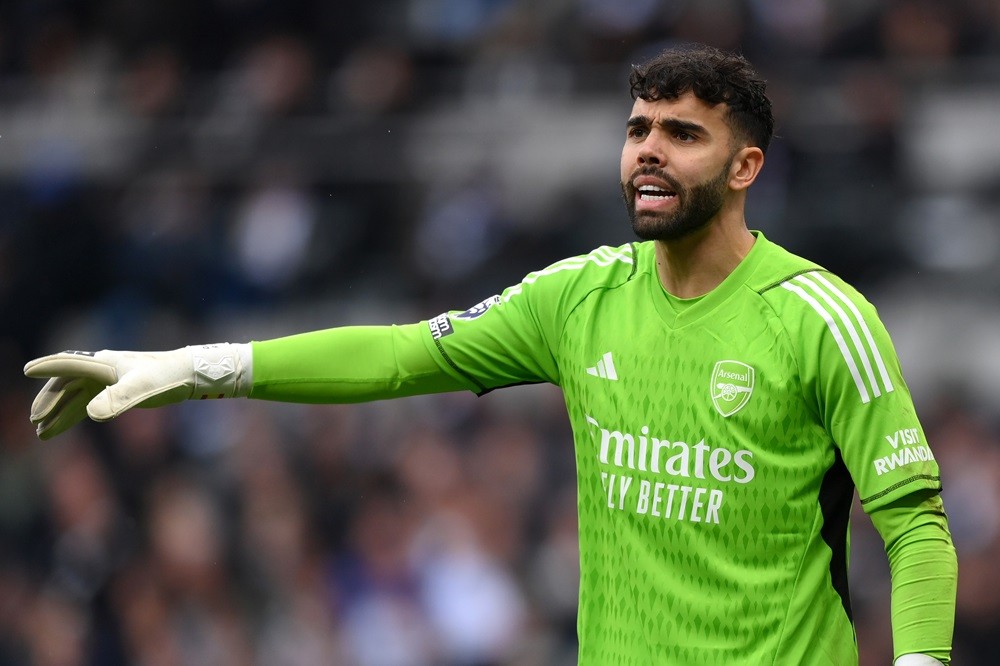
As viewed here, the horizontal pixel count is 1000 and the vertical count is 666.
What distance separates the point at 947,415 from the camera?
766cm

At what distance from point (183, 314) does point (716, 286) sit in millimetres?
6456

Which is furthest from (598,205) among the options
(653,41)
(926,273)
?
(926,273)

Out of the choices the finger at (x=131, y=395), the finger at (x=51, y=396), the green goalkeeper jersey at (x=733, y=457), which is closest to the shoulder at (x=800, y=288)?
the green goalkeeper jersey at (x=733, y=457)

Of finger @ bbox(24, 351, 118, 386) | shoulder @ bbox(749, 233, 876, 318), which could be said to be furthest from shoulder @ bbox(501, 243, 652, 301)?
finger @ bbox(24, 351, 118, 386)

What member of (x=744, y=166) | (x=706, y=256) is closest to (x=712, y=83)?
(x=744, y=166)

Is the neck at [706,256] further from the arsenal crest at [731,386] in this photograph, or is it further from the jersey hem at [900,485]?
the jersey hem at [900,485]

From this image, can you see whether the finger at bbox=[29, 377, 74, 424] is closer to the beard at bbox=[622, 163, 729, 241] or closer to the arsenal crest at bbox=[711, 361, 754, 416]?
the beard at bbox=[622, 163, 729, 241]

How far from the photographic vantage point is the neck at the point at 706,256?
3580mm

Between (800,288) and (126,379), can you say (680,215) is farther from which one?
(126,379)

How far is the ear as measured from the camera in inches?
142

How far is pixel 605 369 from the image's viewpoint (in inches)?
144

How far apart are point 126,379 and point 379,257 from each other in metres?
5.87

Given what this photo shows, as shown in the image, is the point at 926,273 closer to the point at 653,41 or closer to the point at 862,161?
the point at 862,161

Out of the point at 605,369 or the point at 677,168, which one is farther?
the point at 605,369
